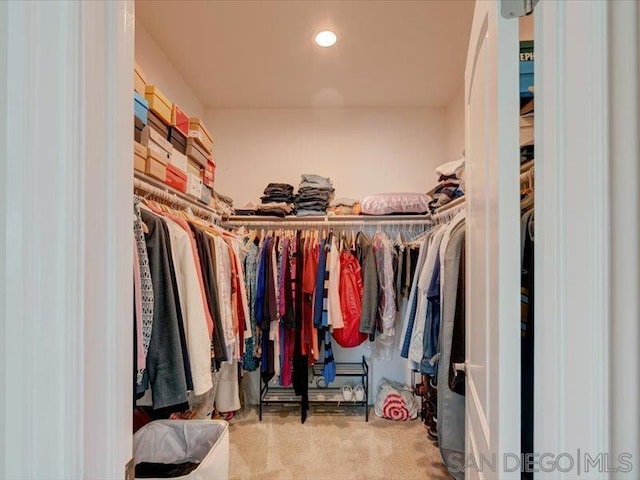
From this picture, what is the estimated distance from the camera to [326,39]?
2.08 m

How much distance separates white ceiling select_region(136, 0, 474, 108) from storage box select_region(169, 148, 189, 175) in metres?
0.82

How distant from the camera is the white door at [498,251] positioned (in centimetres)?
62

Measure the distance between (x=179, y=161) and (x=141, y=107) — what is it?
430 millimetres

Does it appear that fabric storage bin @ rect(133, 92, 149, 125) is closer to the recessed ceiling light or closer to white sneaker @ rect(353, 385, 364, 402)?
the recessed ceiling light

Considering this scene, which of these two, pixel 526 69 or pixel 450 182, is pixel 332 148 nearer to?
pixel 450 182

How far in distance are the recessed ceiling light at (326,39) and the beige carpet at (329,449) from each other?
2656 millimetres

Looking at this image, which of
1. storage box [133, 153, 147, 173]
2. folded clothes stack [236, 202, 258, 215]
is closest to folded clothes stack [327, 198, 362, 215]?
folded clothes stack [236, 202, 258, 215]

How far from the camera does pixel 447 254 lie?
5.10ft

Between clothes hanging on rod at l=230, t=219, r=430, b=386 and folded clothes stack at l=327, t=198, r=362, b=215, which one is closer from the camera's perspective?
clothes hanging on rod at l=230, t=219, r=430, b=386

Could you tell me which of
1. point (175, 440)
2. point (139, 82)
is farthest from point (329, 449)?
point (139, 82)

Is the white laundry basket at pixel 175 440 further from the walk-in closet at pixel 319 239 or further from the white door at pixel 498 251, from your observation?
the white door at pixel 498 251

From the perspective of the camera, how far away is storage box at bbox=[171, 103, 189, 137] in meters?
1.77

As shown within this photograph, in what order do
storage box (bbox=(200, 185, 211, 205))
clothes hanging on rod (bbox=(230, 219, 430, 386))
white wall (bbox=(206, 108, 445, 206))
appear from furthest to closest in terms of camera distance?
white wall (bbox=(206, 108, 445, 206)), clothes hanging on rod (bbox=(230, 219, 430, 386)), storage box (bbox=(200, 185, 211, 205))

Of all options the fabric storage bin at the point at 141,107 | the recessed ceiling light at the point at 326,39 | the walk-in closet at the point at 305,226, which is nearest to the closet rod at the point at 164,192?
the walk-in closet at the point at 305,226
